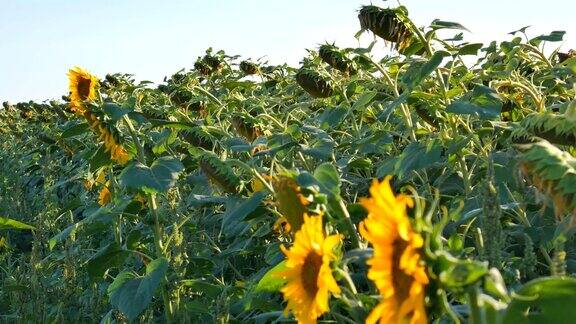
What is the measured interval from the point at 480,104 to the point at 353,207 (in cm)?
79

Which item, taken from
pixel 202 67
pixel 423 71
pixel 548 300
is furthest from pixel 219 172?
pixel 202 67

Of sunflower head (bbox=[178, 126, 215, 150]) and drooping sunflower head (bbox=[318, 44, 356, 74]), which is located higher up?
drooping sunflower head (bbox=[318, 44, 356, 74])

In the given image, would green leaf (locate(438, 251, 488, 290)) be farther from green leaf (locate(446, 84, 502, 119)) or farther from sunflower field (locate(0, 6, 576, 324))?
green leaf (locate(446, 84, 502, 119))

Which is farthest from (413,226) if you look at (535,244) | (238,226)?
(238,226)

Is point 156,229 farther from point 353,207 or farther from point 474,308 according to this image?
point 474,308

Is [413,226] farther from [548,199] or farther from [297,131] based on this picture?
[297,131]

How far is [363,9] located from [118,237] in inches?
39.6

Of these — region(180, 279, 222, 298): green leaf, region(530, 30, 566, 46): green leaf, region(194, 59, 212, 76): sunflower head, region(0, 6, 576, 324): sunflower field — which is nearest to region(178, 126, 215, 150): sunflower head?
region(0, 6, 576, 324): sunflower field

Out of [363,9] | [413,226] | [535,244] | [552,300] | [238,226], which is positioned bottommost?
[535,244]

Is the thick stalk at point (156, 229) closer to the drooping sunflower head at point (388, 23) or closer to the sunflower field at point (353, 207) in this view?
the sunflower field at point (353, 207)

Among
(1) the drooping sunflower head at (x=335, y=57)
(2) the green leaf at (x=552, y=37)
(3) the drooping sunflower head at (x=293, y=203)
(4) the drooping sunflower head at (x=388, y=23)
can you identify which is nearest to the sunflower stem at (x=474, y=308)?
(3) the drooping sunflower head at (x=293, y=203)

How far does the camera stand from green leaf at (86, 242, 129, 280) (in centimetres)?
245

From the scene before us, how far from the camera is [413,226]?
869mm

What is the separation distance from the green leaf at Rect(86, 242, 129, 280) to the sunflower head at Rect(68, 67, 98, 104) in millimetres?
488
